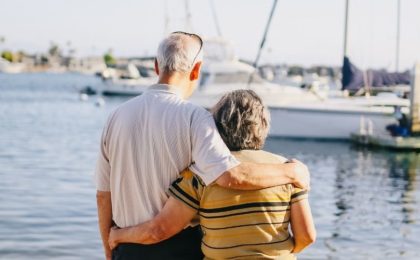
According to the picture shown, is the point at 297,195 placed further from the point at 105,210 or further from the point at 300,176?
the point at 105,210

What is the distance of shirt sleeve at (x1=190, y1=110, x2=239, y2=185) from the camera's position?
3246 mm

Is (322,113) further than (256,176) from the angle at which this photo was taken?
Yes

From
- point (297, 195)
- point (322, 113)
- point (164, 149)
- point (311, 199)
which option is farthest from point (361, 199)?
point (164, 149)

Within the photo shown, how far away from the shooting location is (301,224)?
11.1ft

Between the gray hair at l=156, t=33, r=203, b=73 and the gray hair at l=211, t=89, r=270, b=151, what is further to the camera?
the gray hair at l=156, t=33, r=203, b=73

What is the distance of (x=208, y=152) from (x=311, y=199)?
11.3 m

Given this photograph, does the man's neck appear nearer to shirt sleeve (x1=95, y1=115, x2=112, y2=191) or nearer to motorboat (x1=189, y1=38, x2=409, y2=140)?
shirt sleeve (x1=95, y1=115, x2=112, y2=191)

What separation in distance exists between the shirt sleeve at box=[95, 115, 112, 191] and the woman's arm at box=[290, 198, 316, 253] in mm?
853

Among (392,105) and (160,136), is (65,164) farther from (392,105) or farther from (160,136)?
(160,136)

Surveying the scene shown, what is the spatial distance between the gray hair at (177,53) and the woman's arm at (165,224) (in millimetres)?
567

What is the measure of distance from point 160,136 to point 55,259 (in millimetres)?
6300

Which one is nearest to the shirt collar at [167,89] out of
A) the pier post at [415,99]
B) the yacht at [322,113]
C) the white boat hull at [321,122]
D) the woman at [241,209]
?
the woman at [241,209]

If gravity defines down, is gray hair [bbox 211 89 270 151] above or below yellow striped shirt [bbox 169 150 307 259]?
above

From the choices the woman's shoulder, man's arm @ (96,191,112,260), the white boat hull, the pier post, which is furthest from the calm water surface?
the woman's shoulder
